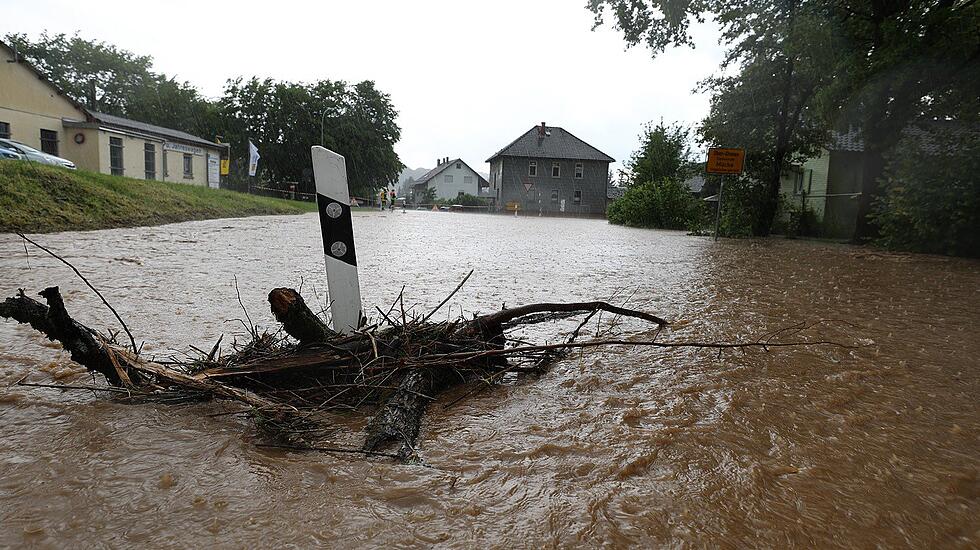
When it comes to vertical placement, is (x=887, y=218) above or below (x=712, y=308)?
above

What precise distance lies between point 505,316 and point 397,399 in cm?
93

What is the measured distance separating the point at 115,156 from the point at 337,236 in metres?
33.9

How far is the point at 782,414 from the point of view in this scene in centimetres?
241

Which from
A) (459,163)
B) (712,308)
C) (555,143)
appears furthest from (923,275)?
(459,163)

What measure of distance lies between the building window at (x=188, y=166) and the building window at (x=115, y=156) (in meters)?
5.46

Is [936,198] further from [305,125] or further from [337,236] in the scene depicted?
[305,125]

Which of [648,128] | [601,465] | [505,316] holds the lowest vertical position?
[601,465]

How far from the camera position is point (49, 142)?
28500 mm

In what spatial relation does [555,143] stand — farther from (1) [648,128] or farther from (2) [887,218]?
(2) [887,218]

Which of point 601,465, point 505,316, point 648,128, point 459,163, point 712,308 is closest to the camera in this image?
point 601,465

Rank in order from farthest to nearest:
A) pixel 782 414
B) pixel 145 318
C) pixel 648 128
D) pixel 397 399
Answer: pixel 648 128, pixel 145 318, pixel 782 414, pixel 397 399

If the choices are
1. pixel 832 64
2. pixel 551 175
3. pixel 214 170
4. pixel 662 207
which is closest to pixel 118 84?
pixel 214 170

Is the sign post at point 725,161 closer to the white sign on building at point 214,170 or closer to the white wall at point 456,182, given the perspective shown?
the white sign on building at point 214,170

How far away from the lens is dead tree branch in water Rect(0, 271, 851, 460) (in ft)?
6.92
